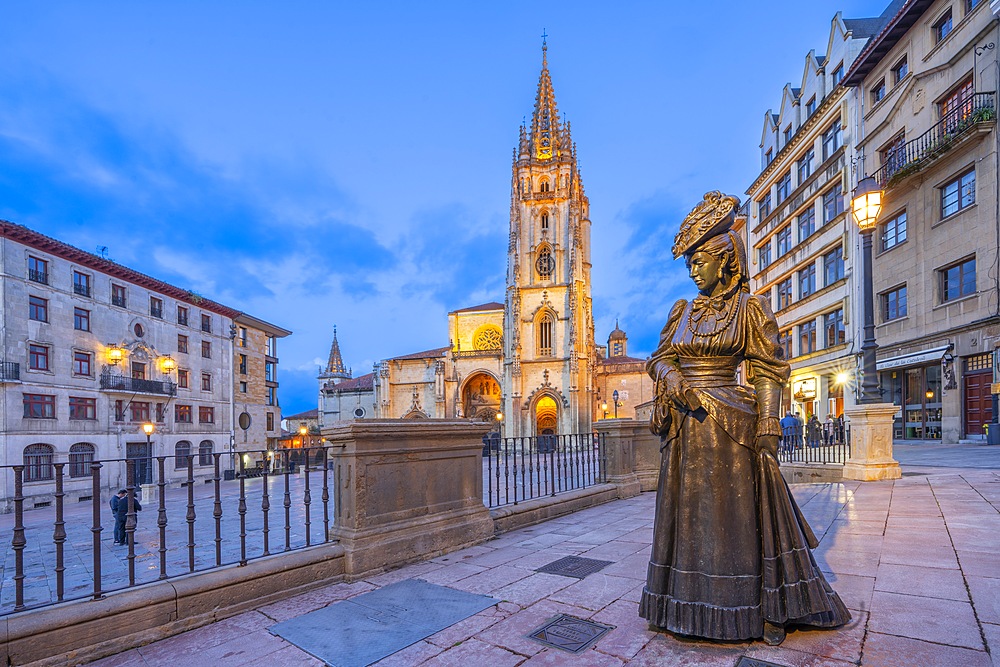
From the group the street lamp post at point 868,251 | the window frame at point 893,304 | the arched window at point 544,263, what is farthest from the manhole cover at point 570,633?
the arched window at point 544,263

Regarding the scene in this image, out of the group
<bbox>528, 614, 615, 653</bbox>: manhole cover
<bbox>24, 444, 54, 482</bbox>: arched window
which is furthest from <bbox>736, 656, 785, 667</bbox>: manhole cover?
<bbox>24, 444, 54, 482</bbox>: arched window

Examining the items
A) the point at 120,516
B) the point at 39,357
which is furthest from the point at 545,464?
the point at 39,357

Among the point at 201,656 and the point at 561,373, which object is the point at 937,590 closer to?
the point at 201,656

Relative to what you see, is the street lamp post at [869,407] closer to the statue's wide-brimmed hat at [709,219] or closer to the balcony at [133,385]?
the statue's wide-brimmed hat at [709,219]

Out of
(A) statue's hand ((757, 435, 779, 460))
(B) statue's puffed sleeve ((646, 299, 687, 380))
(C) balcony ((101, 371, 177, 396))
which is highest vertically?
(B) statue's puffed sleeve ((646, 299, 687, 380))

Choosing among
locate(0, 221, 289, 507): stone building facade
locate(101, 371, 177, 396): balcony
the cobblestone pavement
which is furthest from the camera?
locate(101, 371, 177, 396): balcony

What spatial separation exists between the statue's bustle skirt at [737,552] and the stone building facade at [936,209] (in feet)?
59.3

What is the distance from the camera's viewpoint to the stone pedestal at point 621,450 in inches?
348

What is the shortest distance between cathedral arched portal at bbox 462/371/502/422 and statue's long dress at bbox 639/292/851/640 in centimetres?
4823

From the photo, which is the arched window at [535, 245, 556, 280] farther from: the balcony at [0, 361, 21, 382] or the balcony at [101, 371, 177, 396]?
the balcony at [0, 361, 21, 382]

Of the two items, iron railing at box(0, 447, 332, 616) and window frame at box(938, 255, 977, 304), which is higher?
window frame at box(938, 255, 977, 304)

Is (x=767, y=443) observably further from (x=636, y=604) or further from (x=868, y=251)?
(x=868, y=251)

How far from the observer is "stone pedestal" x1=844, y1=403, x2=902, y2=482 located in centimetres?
906

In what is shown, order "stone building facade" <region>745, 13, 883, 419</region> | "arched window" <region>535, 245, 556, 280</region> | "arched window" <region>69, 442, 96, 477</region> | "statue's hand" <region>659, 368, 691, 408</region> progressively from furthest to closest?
"arched window" <region>535, 245, 556, 280</region>, "arched window" <region>69, 442, 96, 477</region>, "stone building facade" <region>745, 13, 883, 419</region>, "statue's hand" <region>659, 368, 691, 408</region>
